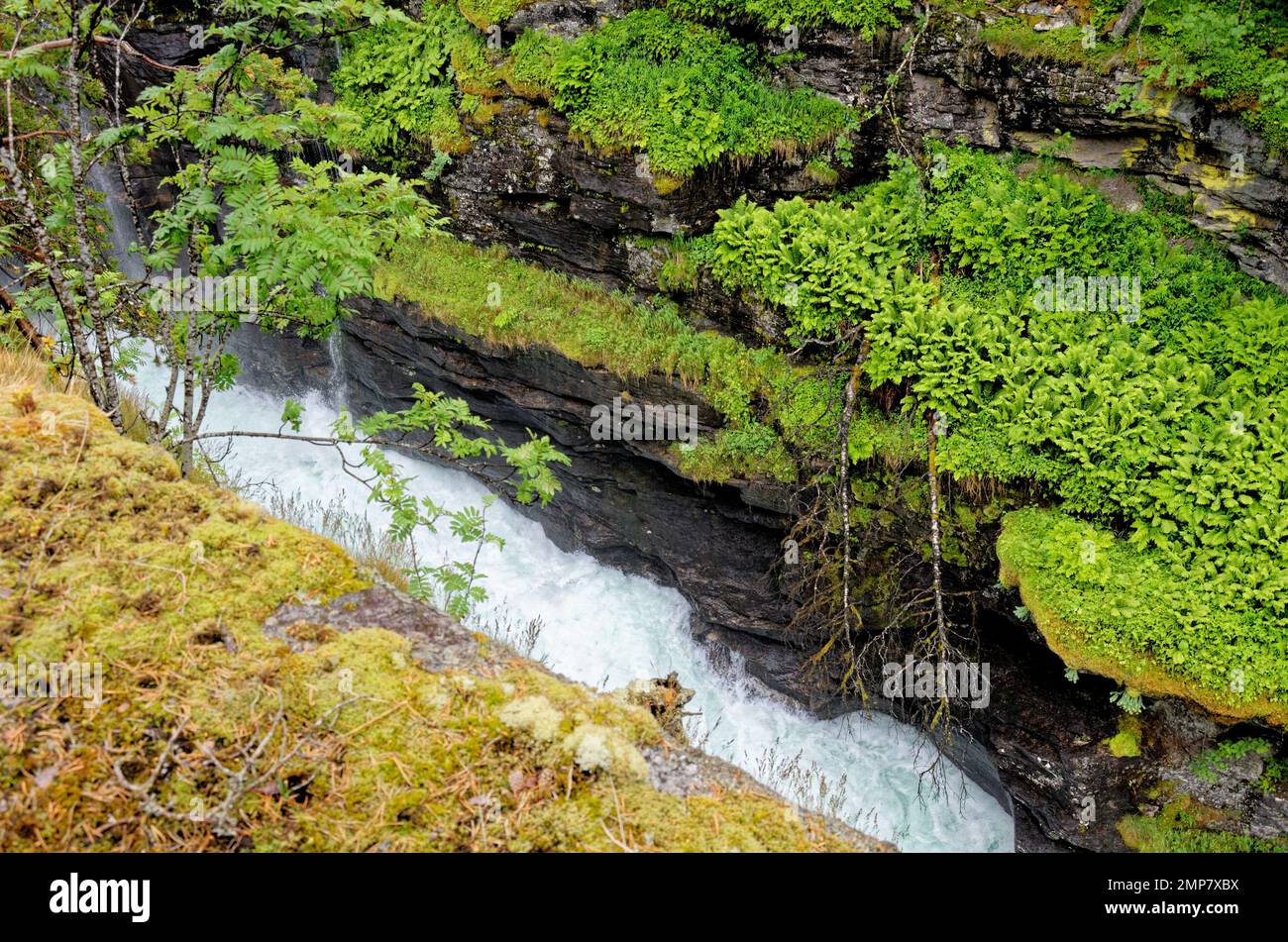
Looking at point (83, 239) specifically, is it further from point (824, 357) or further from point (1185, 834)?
point (1185, 834)

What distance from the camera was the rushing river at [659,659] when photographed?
8977 mm

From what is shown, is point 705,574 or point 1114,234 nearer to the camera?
point 1114,234

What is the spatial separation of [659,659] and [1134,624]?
19.8 ft

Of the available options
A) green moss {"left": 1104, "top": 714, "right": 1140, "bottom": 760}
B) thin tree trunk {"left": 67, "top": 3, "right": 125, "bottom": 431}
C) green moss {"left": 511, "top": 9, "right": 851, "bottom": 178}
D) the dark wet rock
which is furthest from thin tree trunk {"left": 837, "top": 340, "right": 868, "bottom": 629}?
thin tree trunk {"left": 67, "top": 3, "right": 125, "bottom": 431}

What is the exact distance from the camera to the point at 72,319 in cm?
490

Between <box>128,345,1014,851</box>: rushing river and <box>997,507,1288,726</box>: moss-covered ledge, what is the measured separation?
9.48ft

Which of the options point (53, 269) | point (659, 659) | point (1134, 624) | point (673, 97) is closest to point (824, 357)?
point (673, 97)

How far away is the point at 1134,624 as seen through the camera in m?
7.03

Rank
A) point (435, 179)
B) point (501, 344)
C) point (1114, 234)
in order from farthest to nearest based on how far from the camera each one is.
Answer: point (435, 179) < point (501, 344) < point (1114, 234)

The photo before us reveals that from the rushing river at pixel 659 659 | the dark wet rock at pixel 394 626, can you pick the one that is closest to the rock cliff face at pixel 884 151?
the rushing river at pixel 659 659

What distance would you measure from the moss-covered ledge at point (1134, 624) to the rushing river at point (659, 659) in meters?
2.89

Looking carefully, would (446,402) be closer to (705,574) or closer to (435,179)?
(705,574)
